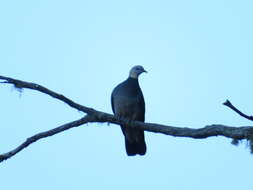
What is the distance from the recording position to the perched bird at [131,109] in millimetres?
7266

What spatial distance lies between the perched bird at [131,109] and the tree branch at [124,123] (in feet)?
7.03

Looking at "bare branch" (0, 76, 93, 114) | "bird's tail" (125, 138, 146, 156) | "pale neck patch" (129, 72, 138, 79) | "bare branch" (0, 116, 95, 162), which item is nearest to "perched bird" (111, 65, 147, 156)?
"bird's tail" (125, 138, 146, 156)

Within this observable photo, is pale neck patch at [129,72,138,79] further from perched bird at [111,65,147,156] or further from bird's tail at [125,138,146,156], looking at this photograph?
bird's tail at [125,138,146,156]

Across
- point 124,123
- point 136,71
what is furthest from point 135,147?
point 124,123

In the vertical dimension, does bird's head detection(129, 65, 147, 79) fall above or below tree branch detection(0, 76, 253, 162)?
above

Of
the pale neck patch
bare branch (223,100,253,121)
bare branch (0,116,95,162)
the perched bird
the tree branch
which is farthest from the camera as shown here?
the pale neck patch

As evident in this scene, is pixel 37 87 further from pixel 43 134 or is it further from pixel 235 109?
pixel 235 109

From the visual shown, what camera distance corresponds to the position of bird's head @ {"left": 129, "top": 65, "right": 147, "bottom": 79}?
8.23 m

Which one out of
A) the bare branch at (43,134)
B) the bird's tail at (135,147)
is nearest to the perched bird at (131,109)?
the bird's tail at (135,147)

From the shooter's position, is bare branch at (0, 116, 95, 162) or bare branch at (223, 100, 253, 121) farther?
bare branch at (0, 116, 95, 162)

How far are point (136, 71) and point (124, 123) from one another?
3371 mm

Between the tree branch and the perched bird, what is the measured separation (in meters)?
2.14

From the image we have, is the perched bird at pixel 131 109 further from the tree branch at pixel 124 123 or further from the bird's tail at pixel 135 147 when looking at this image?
the tree branch at pixel 124 123

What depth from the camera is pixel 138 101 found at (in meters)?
7.43
